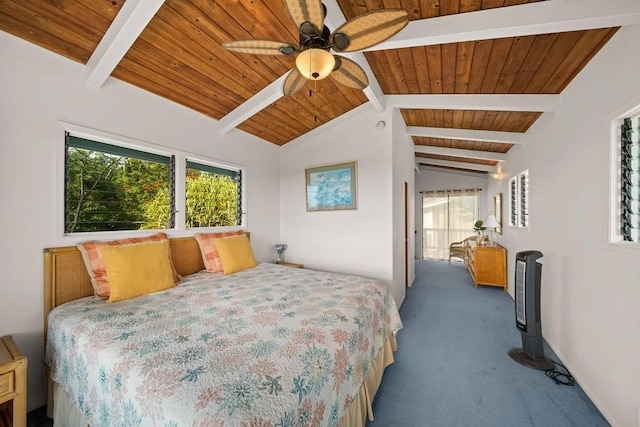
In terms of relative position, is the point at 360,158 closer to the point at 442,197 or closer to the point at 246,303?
the point at 246,303

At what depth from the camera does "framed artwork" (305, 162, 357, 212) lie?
3.52 meters

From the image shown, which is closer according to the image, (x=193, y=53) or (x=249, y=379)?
(x=249, y=379)

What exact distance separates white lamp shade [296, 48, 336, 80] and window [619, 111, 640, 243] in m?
1.88

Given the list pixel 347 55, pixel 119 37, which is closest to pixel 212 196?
pixel 119 37

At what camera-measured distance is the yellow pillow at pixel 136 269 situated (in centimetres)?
186

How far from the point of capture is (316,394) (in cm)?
107

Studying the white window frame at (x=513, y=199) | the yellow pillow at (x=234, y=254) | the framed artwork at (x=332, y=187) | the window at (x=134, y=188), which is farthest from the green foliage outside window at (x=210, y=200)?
the white window frame at (x=513, y=199)

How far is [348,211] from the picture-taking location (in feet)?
11.7

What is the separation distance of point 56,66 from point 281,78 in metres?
1.75

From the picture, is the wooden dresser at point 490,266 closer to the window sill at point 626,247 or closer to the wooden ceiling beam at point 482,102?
the wooden ceiling beam at point 482,102

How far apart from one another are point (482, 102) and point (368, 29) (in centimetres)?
200

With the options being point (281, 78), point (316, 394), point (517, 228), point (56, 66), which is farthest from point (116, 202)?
point (517, 228)

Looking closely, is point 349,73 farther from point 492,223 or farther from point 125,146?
point 492,223

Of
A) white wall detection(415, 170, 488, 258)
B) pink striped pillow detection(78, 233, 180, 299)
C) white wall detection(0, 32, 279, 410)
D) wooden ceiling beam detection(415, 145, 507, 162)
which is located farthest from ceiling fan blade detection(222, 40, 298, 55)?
white wall detection(415, 170, 488, 258)
